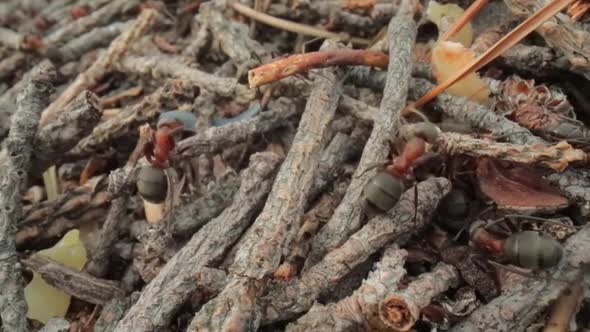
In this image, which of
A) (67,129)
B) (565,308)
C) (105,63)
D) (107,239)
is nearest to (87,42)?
(105,63)

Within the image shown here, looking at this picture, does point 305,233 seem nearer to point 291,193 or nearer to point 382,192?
point 291,193

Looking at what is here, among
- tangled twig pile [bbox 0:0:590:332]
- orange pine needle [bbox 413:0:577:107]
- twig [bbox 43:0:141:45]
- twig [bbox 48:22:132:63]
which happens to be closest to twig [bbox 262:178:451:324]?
tangled twig pile [bbox 0:0:590:332]

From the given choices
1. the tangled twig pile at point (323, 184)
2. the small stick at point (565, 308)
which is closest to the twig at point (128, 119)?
the tangled twig pile at point (323, 184)

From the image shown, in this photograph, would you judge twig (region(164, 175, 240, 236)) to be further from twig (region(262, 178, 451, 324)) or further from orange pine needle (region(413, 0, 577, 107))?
orange pine needle (region(413, 0, 577, 107))

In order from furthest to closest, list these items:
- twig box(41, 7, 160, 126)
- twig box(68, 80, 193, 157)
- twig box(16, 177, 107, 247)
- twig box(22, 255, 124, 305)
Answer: twig box(41, 7, 160, 126)
twig box(68, 80, 193, 157)
twig box(16, 177, 107, 247)
twig box(22, 255, 124, 305)

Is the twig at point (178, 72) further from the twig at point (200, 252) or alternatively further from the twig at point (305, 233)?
the twig at point (305, 233)

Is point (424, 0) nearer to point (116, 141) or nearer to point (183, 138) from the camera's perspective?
point (183, 138)
